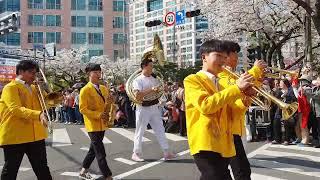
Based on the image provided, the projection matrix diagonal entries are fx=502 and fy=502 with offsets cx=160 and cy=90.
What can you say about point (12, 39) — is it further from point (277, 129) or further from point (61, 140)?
point (277, 129)

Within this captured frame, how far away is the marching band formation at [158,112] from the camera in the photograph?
432 centimetres

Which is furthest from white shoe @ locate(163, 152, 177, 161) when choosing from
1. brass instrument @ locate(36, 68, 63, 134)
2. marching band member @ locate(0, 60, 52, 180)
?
marching band member @ locate(0, 60, 52, 180)

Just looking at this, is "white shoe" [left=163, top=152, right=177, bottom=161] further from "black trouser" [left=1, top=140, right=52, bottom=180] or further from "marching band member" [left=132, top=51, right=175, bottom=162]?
"black trouser" [left=1, top=140, right=52, bottom=180]

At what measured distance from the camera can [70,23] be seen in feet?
237

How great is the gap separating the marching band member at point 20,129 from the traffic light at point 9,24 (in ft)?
75.8

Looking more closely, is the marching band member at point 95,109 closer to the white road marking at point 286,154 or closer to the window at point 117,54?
the white road marking at point 286,154

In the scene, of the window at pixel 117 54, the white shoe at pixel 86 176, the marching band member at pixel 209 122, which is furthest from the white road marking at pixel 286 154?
the window at pixel 117 54

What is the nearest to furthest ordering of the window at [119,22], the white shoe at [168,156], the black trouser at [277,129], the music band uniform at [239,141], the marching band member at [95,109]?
the music band uniform at [239,141] → the marching band member at [95,109] → the white shoe at [168,156] → the black trouser at [277,129] → the window at [119,22]

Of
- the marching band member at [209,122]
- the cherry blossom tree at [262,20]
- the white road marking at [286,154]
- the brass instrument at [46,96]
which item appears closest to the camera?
the marching band member at [209,122]

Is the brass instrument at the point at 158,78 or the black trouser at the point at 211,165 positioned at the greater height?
the brass instrument at the point at 158,78

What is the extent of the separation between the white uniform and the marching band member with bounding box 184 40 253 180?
465cm

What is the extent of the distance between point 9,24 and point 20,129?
23723 mm

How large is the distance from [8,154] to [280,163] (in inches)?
195

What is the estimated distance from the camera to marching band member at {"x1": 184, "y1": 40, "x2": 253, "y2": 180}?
431 centimetres
